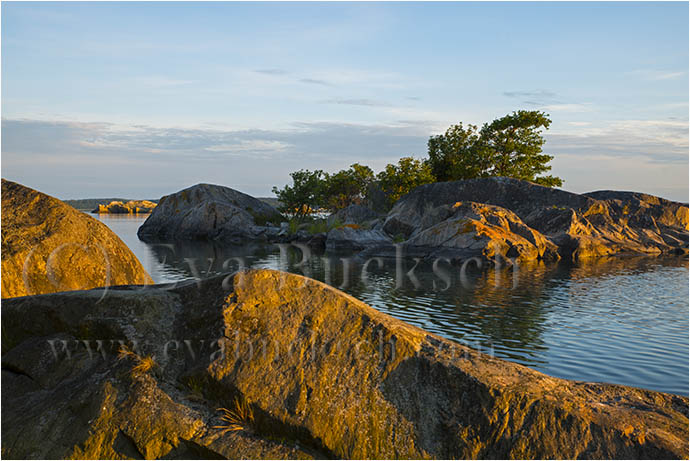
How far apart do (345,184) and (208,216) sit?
59.5 ft

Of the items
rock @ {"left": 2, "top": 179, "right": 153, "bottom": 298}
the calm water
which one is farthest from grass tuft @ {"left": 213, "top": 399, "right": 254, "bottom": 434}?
the calm water

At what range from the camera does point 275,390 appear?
5.60 meters

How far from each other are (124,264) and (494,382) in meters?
6.45

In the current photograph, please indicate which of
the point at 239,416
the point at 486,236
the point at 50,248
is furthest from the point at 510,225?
the point at 239,416

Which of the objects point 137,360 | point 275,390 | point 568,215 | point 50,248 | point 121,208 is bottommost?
point 121,208

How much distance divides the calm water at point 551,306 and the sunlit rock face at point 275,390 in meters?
6.65

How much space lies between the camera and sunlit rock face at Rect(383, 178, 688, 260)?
39.4 metres

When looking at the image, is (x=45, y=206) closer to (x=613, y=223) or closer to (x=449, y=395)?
(x=449, y=395)

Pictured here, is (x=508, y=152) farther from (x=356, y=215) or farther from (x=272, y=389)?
(x=272, y=389)

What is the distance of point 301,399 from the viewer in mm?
→ 5555

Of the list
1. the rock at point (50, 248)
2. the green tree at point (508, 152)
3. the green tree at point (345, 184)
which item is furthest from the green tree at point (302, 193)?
the rock at point (50, 248)

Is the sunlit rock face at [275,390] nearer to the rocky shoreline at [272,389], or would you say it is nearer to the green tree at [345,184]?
the rocky shoreline at [272,389]

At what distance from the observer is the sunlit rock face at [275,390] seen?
17.4 feet

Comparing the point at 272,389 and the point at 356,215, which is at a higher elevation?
the point at 272,389
